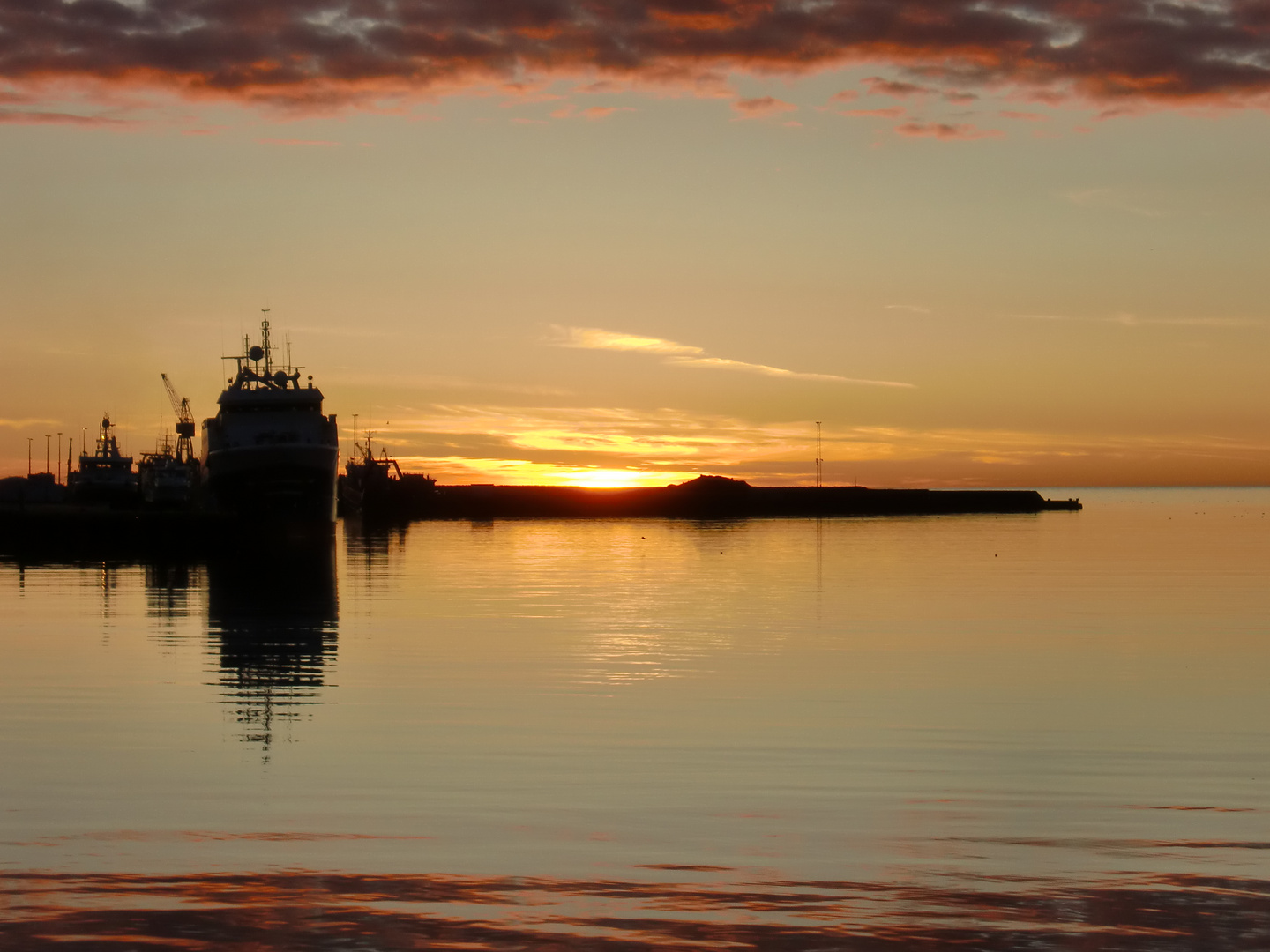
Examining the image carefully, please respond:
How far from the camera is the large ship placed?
331ft

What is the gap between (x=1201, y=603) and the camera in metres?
47.4

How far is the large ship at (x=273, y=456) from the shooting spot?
101 metres

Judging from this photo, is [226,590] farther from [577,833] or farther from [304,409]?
[304,409]

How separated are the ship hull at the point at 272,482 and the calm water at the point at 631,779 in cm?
5837

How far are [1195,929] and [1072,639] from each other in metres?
26.7

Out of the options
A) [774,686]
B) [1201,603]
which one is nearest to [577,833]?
[774,686]

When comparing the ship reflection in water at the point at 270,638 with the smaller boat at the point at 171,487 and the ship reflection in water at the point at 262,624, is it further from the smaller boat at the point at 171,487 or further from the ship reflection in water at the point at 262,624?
the smaller boat at the point at 171,487

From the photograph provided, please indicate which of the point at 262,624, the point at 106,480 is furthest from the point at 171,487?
the point at 262,624

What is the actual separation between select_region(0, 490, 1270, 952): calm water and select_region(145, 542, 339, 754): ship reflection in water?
0.63ft

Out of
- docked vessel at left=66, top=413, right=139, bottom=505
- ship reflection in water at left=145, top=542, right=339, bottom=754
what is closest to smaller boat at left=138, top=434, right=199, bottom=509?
docked vessel at left=66, top=413, right=139, bottom=505

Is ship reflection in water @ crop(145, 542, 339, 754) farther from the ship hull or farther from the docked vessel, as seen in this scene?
the docked vessel

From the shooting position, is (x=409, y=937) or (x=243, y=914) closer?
(x=409, y=937)

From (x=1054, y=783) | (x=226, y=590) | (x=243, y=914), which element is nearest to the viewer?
(x=243, y=914)

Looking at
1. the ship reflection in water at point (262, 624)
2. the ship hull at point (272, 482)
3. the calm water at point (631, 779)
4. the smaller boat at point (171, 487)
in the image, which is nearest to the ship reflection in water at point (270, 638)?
the ship reflection in water at point (262, 624)
